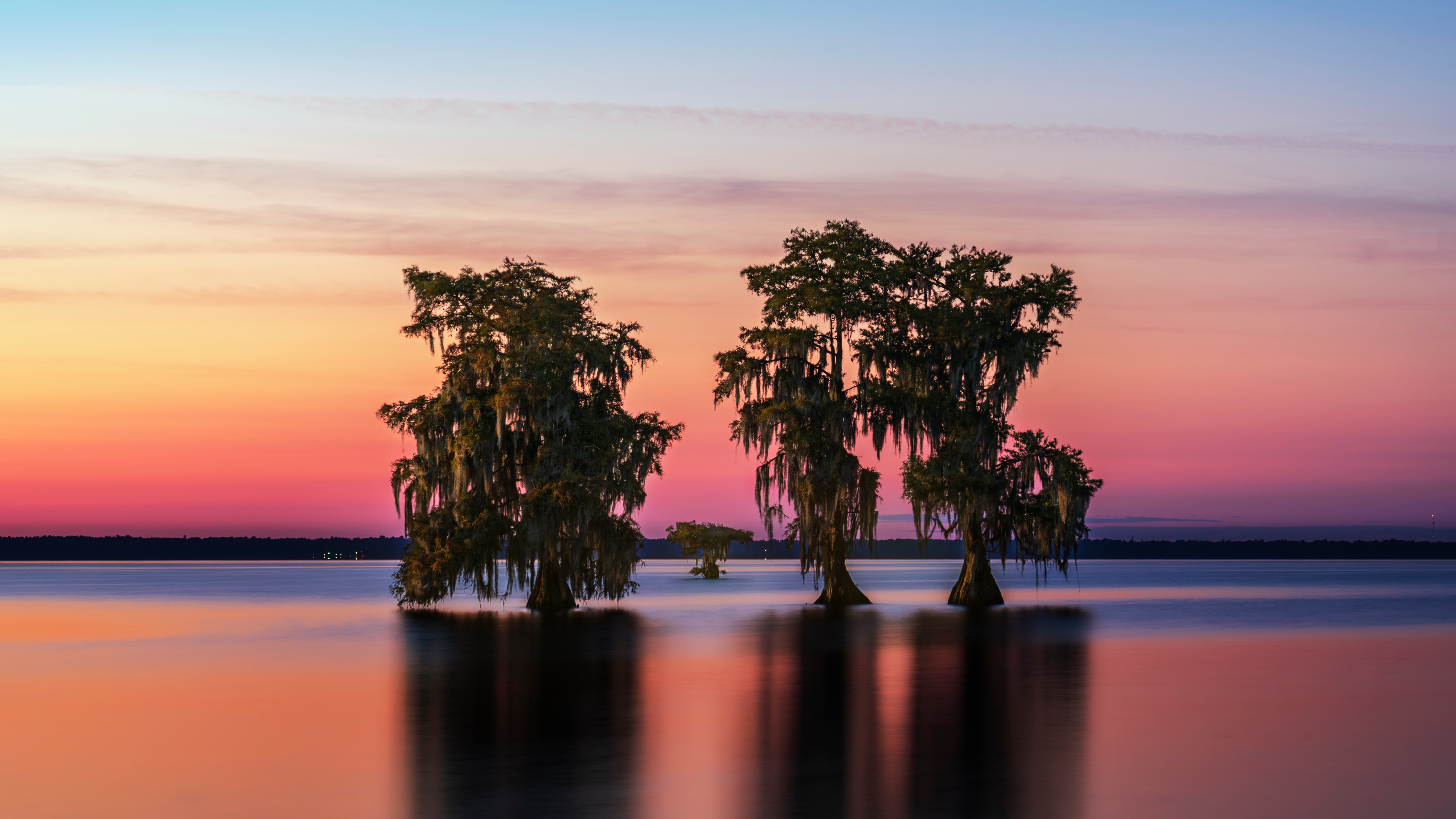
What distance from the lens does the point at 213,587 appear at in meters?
105

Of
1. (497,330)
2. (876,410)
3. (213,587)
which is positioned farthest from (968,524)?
(213,587)

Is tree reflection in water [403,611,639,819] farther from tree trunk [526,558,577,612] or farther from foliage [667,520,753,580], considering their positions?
foliage [667,520,753,580]

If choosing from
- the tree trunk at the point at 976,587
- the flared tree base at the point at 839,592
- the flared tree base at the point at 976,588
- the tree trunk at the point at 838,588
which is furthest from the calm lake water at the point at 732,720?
the flared tree base at the point at 976,588

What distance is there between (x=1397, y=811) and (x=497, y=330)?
125ft

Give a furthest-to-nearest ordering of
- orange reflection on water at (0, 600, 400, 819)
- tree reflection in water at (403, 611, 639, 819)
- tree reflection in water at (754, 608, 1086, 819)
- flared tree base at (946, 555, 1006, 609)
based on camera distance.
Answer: flared tree base at (946, 555, 1006, 609)
orange reflection on water at (0, 600, 400, 819)
tree reflection in water at (403, 611, 639, 819)
tree reflection in water at (754, 608, 1086, 819)

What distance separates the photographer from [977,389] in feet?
169

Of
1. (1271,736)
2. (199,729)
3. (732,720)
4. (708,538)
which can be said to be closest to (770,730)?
(732,720)

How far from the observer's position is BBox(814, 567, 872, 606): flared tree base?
54500 millimetres

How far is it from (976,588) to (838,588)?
5.25 metres

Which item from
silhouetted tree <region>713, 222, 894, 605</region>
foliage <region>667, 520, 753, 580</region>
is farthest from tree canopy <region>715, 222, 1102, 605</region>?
foliage <region>667, 520, 753, 580</region>

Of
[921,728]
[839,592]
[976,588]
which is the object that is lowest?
[839,592]

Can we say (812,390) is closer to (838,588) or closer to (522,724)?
(838,588)

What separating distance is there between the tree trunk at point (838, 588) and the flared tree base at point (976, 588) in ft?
11.5

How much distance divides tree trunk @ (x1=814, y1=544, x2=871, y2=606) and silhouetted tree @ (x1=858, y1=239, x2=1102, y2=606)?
338 centimetres
